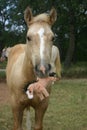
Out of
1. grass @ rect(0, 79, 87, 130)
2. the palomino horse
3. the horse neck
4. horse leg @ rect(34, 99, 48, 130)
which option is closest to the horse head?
the palomino horse

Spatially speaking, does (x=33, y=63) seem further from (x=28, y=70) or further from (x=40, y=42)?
(x=28, y=70)

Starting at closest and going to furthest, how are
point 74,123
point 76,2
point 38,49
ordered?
1. point 38,49
2. point 74,123
3. point 76,2

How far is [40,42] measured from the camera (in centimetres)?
423

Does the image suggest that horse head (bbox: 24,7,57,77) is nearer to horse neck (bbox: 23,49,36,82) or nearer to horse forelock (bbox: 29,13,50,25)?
horse forelock (bbox: 29,13,50,25)

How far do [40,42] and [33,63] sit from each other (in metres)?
0.24

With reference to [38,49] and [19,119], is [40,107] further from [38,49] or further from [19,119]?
[38,49]

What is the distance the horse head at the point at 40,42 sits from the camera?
4059 millimetres

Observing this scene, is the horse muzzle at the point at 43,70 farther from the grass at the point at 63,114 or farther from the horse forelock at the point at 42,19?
the grass at the point at 63,114

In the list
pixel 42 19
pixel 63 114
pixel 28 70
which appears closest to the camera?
pixel 42 19

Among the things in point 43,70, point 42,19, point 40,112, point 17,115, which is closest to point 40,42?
point 43,70

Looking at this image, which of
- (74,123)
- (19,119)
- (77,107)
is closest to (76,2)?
(77,107)

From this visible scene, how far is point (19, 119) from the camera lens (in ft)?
17.7

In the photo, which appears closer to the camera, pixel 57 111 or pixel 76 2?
pixel 57 111

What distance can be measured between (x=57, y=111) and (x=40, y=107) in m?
3.73
